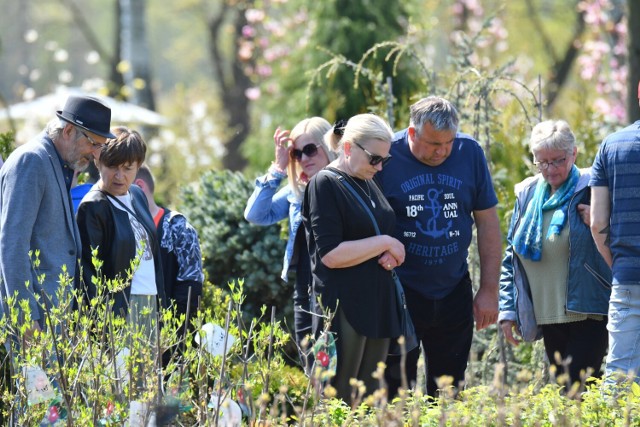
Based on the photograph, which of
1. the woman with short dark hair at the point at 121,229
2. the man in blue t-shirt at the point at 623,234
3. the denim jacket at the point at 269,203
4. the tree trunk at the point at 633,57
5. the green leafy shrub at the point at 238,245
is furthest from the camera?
the tree trunk at the point at 633,57

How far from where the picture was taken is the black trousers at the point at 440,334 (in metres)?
5.10

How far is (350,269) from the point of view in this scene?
469 cm

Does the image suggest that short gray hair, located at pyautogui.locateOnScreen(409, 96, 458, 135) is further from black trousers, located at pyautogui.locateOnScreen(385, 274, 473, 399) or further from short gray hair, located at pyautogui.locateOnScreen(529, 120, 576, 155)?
black trousers, located at pyautogui.locateOnScreen(385, 274, 473, 399)

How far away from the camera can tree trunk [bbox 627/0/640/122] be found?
912cm

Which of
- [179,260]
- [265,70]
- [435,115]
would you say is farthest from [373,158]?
[265,70]

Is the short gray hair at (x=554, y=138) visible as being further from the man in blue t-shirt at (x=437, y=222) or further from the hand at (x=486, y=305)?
the hand at (x=486, y=305)

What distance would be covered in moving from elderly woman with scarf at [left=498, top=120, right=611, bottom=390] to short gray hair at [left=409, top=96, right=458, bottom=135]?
1.45 ft

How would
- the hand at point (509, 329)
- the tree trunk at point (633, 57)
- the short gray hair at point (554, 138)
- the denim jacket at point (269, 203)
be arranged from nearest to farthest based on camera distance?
the short gray hair at point (554, 138) → the hand at point (509, 329) → the denim jacket at point (269, 203) → the tree trunk at point (633, 57)

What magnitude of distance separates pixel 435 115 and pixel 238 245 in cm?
269

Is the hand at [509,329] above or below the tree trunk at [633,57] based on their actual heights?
below

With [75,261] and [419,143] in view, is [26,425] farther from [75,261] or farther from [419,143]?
[419,143]

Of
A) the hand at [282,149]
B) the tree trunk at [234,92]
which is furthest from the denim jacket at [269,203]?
the tree trunk at [234,92]

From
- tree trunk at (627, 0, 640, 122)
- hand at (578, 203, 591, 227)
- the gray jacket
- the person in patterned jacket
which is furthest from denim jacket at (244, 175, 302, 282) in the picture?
tree trunk at (627, 0, 640, 122)

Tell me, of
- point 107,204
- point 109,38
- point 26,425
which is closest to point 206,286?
point 107,204
